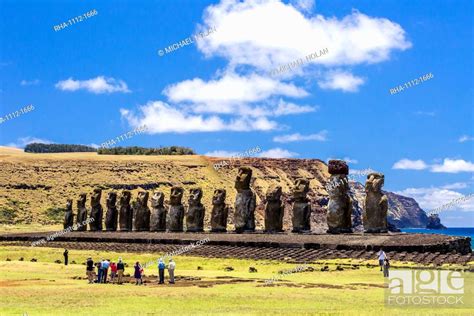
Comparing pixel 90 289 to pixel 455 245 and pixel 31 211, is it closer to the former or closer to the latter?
pixel 455 245

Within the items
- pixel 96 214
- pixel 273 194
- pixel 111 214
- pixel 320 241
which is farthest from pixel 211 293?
pixel 111 214

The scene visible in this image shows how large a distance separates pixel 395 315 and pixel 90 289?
31.3 feet

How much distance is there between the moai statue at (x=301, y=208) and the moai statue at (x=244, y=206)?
3165 mm

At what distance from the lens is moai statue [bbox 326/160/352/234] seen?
35.0 meters

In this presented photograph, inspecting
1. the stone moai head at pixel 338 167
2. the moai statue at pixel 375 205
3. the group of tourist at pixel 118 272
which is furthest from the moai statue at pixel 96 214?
the group of tourist at pixel 118 272

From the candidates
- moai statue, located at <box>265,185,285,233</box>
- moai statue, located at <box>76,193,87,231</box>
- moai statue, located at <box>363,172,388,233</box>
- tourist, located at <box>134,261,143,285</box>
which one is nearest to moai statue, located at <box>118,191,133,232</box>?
moai statue, located at <box>76,193,87,231</box>

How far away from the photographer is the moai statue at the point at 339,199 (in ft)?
115

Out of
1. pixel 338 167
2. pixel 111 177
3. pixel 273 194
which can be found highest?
pixel 111 177

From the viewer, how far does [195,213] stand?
4416cm

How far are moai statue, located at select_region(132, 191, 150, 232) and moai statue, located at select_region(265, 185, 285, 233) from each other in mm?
11309

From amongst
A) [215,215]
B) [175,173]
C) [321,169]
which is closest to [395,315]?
[215,215]

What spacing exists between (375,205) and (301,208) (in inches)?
208

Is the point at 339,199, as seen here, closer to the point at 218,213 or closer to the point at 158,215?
the point at 218,213

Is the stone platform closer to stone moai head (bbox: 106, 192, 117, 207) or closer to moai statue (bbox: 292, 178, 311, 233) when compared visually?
moai statue (bbox: 292, 178, 311, 233)
